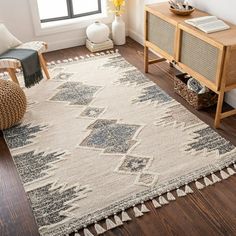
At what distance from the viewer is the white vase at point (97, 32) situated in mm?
3857

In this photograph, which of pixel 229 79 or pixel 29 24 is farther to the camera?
pixel 29 24

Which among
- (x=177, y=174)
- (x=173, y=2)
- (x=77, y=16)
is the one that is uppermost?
(x=173, y=2)

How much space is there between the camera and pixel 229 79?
95.2 inches

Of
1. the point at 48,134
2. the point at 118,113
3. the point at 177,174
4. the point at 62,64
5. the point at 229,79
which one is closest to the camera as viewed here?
the point at 177,174

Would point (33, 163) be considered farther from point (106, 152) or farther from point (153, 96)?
point (153, 96)

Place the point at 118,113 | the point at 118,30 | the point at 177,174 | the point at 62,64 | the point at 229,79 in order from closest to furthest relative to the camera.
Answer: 1. the point at 177,174
2. the point at 229,79
3. the point at 118,113
4. the point at 62,64
5. the point at 118,30

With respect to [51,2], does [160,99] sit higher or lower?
lower

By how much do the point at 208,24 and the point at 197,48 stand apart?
187 mm

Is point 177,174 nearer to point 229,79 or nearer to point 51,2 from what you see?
point 229,79

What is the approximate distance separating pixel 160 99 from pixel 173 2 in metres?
0.82

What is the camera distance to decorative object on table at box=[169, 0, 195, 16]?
2.79 metres

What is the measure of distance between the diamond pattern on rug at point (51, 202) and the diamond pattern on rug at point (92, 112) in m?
0.82

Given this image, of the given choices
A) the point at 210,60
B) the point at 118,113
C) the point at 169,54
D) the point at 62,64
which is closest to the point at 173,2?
the point at 169,54

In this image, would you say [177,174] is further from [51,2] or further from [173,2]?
[51,2]
